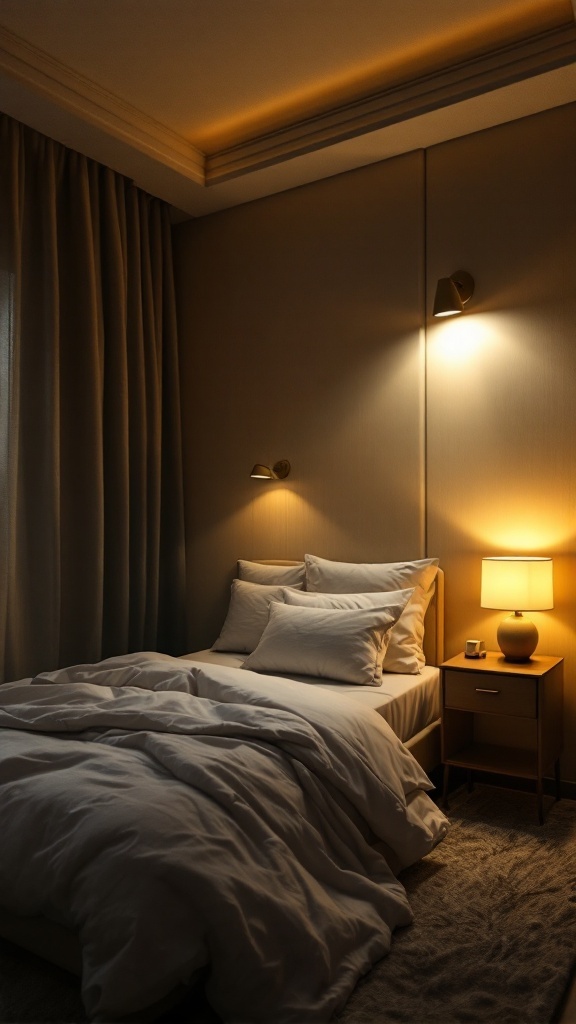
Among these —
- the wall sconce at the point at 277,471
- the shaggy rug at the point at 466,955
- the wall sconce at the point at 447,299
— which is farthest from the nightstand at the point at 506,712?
the wall sconce at the point at 447,299

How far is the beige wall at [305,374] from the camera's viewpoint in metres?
3.70

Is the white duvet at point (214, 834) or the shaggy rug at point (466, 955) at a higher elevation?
the white duvet at point (214, 834)

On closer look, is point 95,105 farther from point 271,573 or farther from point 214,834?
point 214,834

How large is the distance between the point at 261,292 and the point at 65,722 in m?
2.74

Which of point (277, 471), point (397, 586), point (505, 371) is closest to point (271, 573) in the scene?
point (277, 471)

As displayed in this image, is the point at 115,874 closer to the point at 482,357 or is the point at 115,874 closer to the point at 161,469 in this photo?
the point at 482,357

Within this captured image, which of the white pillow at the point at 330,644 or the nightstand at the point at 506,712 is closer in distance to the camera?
the nightstand at the point at 506,712

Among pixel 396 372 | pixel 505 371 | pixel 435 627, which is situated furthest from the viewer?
pixel 396 372

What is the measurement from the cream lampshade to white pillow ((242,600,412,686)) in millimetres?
403

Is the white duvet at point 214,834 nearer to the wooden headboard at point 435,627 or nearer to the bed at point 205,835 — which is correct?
the bed at point 205,835

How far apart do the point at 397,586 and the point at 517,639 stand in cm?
58

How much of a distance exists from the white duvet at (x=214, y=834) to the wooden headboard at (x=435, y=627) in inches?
36.9

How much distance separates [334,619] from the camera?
320 cm

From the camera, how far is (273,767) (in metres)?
2.12
